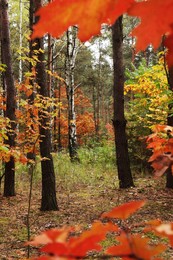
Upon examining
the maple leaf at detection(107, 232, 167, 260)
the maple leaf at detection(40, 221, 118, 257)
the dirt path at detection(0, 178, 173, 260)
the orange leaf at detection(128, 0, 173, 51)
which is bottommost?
the dirt path at detection(0, 178, 173, 260)

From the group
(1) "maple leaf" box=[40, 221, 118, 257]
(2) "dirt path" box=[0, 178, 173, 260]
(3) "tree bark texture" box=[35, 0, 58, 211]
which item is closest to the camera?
(1) "maple leaf" box=[40, 221, 118, 257]

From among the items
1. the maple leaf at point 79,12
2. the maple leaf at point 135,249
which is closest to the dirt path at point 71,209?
the maple leaf at point 135,249

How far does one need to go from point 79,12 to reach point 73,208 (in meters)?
6.02

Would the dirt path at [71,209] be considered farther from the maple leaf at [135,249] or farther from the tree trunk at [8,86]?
the maple leaf at [135,249]

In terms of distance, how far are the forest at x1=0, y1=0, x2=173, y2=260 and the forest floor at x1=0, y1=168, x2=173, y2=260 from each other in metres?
0.02

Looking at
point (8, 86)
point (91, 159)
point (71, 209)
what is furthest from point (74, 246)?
point (91, 159)

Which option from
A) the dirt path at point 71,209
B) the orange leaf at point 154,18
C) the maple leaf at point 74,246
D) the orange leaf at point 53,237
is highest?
the orange leaf at point 154,18

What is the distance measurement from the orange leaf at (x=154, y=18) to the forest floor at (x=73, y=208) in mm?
3777

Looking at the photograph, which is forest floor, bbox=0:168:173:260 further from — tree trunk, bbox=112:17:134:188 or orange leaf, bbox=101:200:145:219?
orange leaf, bbox=101:200:145:219

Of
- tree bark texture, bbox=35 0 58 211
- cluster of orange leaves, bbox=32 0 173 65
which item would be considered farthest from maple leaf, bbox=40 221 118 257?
tree bark texture, bbox=35 0 58 211

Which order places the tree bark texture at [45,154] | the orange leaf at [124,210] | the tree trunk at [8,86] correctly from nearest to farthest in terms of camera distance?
1. the orange leaf at [124,210]
2. the tree bark texture at [45,154]
3. the tree trunk at [8,86]

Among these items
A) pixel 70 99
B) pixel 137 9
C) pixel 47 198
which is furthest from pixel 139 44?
pixel 70 99

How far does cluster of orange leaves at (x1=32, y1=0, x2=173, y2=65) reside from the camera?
578 mm

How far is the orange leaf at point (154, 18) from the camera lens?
0.57 meters
